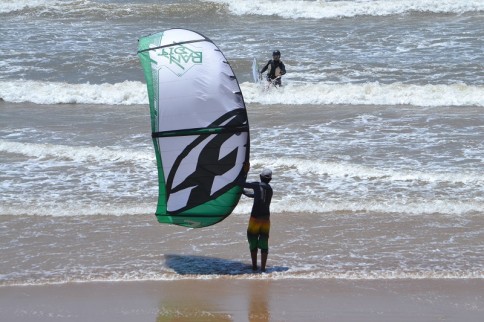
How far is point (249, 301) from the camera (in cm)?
759

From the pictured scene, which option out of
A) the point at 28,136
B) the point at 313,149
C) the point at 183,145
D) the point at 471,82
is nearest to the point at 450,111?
the point at 471,82

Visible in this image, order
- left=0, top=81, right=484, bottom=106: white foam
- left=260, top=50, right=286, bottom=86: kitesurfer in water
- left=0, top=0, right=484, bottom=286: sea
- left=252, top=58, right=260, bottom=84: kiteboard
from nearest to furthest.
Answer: left=0, top=0, right=484, bottom=286: sea, left=0, top=81, right=484, bottom=106: white foam, left=260, top=50, right=286, bottom=86: kitesurfer in water, left=252, top=58, right=260, bottom=84: kiteboard

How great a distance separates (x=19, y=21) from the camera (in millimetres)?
24688

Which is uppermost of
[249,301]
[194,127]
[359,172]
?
[194,127]

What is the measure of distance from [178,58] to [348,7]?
16.7m

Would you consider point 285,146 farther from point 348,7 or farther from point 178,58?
point 348,7

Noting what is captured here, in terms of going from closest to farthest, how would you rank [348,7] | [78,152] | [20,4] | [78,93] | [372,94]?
[78,152] → [372,94] → [78,93] → [348,7] → [20,4]

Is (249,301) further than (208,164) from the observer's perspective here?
No

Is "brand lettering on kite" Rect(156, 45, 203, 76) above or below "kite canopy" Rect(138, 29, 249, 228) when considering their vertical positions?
above

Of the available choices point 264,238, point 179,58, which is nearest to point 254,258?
point 264,238

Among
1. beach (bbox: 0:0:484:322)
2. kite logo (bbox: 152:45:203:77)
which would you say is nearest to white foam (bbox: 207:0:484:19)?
beach (bbox: 0:0:484:322)

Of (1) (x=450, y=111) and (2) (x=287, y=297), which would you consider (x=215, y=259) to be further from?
(1) (x=450, y=111)

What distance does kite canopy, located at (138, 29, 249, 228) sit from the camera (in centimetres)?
805

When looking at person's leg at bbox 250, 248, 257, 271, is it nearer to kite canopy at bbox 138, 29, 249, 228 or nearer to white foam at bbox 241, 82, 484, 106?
kite canopy at bbox 138, 29, 249, 228
